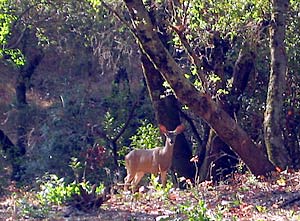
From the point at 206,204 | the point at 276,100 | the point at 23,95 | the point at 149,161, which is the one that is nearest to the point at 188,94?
the point at 276,100

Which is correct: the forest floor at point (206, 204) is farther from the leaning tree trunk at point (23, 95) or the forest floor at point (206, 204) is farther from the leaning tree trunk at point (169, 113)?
the leaning tree trunk at point (23, 95)

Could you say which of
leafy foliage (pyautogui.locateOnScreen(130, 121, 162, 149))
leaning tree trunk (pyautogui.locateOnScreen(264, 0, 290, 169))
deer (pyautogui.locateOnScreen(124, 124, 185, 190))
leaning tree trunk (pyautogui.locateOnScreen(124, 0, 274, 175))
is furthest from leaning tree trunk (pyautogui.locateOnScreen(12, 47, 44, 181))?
leaning tree trunk (pyautogui.locateOnScreen(124, 0, 274, 175))

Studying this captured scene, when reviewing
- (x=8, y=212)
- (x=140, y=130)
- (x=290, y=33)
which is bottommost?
(x=8, y=212)

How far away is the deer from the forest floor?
1471mm

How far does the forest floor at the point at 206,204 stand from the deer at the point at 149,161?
4.83 ft

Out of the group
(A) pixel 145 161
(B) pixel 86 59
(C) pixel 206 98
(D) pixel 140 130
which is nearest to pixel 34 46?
(B) pixel 86 59

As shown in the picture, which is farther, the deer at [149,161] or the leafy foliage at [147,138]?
the leafy foliage at [147,138]

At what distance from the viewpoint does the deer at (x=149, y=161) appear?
46.2 ft

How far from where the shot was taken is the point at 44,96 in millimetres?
26094

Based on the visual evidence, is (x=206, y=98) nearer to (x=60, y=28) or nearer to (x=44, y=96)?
(x=60, y=28)

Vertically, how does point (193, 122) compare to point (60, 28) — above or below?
below

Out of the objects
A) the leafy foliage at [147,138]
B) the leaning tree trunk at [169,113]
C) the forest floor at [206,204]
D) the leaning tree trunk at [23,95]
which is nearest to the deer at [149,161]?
the leaning tree trunk at [169,113]

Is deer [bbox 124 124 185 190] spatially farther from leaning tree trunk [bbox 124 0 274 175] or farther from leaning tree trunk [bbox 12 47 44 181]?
leaning tree trunk [bbox 12 47 44 181]

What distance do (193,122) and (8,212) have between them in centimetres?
859
